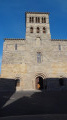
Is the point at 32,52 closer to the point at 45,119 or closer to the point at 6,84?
the point at 6,84

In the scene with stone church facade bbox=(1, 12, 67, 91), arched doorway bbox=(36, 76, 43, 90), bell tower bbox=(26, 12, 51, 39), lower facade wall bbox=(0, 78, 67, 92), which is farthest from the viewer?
bell tower bbox=(26, 12, 51, 39)

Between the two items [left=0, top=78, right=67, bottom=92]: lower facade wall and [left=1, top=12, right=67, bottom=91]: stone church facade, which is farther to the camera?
[left=1, top=12, right=67, bottom=91]: stone church facade

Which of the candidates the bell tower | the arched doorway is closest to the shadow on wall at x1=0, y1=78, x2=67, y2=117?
the arched doorway

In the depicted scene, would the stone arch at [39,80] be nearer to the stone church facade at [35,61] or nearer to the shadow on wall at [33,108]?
the stone church facade at [35,61]

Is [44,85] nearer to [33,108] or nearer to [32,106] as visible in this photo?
[32,106]

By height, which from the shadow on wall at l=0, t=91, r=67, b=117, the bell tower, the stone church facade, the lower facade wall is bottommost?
the shadow on wall at l=0, t=91, r=67, b=117

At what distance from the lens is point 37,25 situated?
24766 millimetres

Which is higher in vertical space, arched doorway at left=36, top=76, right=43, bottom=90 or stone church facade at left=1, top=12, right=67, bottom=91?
stone church facade at left=1, top=12, right=67, bottom=91

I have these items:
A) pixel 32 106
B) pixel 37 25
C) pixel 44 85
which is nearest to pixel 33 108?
pixel 32 106

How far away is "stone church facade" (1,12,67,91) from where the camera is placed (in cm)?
2044

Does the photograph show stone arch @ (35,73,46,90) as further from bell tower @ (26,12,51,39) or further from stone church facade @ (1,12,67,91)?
bell tower @ (26,12,51,39)

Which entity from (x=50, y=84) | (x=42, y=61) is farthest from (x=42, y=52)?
(x=50, y=84)

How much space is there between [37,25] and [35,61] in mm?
8114

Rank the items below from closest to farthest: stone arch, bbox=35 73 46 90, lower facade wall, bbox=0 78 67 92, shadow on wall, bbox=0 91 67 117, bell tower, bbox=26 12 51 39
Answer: shadow on wall, bbox=0 91 67 117 < lower facade wall, bbox=0 78 67 92 < stone arch, bbox=35 73 46 90 < bell tower, bbox=26 12 51 39
